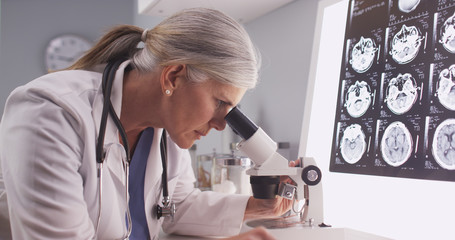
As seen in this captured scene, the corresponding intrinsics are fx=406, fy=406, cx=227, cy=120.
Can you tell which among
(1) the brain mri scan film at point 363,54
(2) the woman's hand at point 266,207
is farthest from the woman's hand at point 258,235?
(1) the brain mri scan film at point 363,54

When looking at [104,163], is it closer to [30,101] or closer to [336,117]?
[30,101]

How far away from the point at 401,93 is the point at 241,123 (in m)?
0.47

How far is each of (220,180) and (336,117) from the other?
0.64 meters

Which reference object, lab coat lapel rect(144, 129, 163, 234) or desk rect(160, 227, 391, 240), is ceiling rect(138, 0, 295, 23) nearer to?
lab coat lapel rect(144, 129, 163, 234)

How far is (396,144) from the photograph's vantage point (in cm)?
115

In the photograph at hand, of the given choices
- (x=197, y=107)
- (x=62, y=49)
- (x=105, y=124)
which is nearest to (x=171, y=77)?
(x=197, y=107)

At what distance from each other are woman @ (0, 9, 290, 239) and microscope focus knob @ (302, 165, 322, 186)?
0.24m

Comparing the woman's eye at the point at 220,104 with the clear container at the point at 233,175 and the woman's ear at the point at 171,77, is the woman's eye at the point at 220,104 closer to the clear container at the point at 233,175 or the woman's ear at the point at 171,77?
the woman's ear at the point at 171,77

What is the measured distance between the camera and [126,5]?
429cm

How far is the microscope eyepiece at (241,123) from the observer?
1.05 meters

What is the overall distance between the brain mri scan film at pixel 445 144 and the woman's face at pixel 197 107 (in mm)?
517

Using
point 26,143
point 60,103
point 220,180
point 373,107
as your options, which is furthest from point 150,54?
point 220,180

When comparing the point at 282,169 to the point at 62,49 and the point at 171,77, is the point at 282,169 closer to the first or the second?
the point at 171,77

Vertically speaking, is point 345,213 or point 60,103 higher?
point 60,103
